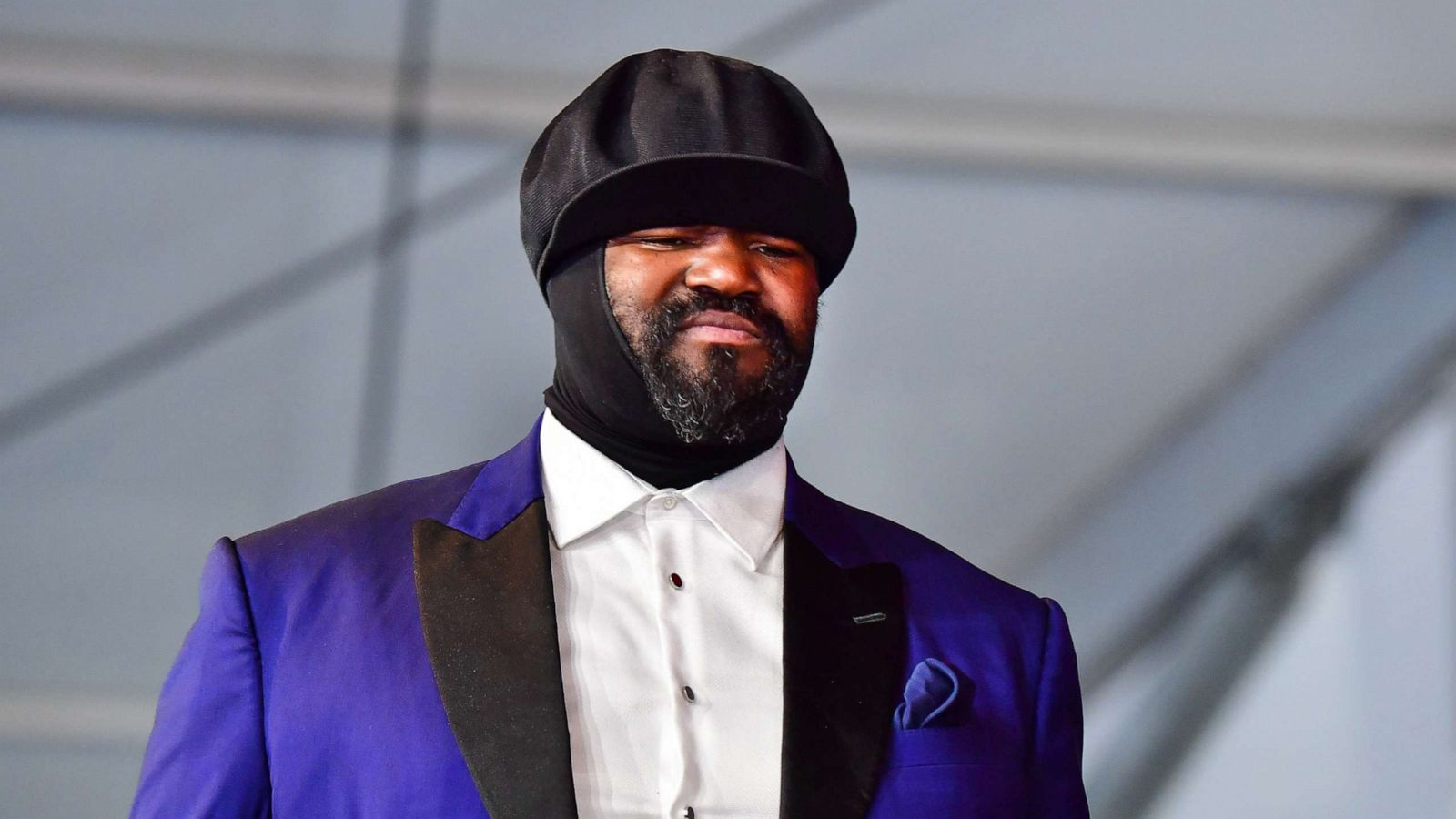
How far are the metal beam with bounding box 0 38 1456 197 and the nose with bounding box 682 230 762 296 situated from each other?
4.17 feet

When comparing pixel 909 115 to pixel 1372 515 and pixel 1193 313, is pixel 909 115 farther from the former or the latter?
pixel 1372 515

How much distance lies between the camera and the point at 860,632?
1.16 meters

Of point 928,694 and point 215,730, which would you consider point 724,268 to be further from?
point 215,730

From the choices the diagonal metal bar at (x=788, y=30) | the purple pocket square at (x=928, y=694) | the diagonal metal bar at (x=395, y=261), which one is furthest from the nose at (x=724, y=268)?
the diagonal metal bar at (x=788, y=30)

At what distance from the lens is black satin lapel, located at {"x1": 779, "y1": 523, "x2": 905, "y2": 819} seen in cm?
107

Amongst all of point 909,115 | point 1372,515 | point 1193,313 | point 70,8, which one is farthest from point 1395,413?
point 70,8

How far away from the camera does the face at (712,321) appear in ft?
3.67

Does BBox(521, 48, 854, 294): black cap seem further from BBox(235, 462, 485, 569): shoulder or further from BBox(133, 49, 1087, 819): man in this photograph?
BBox(235, 462, 485, 569): shoulder

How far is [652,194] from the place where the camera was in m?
1.12

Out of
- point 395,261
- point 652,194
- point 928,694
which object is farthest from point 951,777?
point 395,261

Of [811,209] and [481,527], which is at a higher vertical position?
[811,209]

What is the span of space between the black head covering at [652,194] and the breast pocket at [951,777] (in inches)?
9.3

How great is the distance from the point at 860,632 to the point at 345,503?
367 mm

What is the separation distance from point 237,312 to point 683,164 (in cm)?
132
